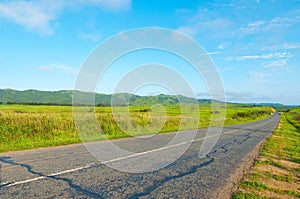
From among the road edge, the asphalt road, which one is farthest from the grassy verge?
the asphalt road

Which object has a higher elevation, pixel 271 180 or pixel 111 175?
pixel 111 175

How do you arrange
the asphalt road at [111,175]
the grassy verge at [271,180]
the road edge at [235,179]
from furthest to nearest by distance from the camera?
the grassy verge at [271,180] < the road edge at [235,179] < the asphalt road at [111,175]

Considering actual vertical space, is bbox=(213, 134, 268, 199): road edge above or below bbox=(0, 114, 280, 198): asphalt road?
below

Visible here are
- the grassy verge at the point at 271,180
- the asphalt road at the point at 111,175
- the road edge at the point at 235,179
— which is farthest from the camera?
the grassy verge at the point at 271,180

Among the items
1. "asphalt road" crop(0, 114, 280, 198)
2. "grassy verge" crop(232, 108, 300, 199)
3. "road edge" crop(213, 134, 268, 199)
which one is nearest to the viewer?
"asphalt road" crop(0, 114, 280, 198)

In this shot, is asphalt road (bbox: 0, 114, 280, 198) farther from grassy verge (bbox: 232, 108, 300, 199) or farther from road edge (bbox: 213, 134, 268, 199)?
grassy verge (bbox: 232, 108, 300, 199)

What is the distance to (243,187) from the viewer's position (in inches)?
215

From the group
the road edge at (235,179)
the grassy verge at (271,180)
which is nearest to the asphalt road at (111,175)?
the road edge at (235,179)

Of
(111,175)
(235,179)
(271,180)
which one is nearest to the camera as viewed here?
(111,175)

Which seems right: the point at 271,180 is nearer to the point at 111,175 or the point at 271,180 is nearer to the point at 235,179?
the point at 235,179

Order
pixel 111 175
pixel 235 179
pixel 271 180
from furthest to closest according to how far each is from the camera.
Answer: pixel 271 180
pixel 235 179
pixel 111 175

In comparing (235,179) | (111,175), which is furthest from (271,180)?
(111,175)

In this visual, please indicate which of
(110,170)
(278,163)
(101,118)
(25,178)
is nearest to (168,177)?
(110,170)

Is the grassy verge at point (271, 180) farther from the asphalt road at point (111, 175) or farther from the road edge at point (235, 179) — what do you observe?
the asphalt road at point (111, 175)
